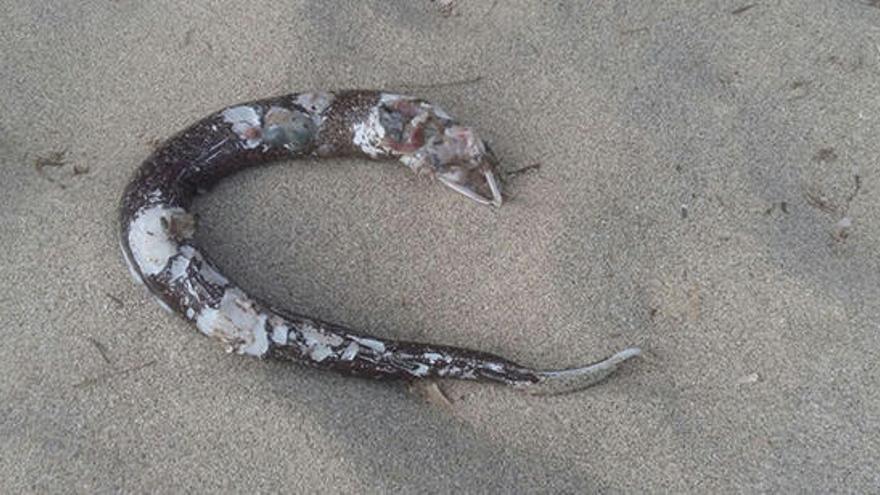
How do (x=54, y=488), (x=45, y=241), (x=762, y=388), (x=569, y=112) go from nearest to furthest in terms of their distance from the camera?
(x=54, y=488)
(x=762, y=388)
(x=45, y=241)
(x=569, y=112)

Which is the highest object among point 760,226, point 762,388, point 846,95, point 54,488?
point 846,95

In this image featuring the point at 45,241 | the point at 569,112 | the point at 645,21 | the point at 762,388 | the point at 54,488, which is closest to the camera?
the point at 54,488

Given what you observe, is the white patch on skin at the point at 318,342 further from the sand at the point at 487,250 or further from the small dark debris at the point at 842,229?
the small dark debris at the point at 842,229

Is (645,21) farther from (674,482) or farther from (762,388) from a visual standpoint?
(674,482)

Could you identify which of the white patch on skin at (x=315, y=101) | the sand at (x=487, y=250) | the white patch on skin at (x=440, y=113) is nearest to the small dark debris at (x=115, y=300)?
the sand at (x=487, y=250)

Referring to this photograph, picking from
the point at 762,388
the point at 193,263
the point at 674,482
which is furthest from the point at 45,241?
the point at 762,388

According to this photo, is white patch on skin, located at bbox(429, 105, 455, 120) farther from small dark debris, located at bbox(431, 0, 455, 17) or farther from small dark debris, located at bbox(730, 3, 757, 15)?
small dark debris, located at bbox(730, 3, 757, 15)
